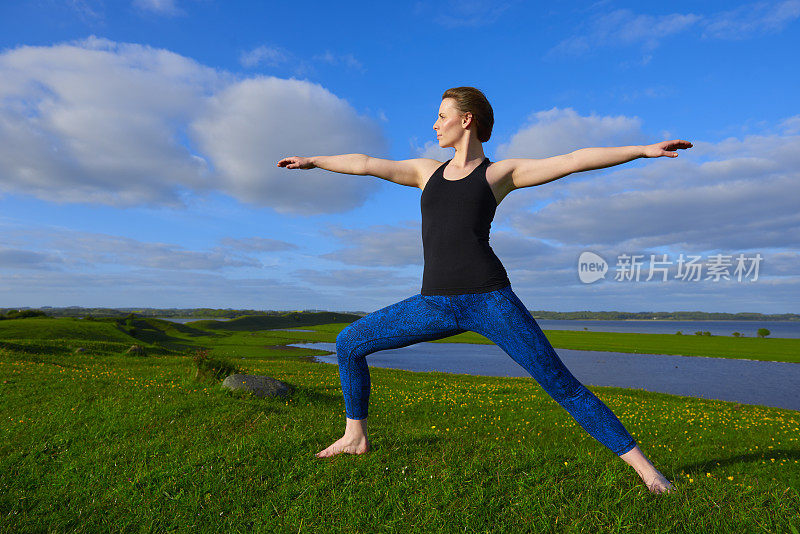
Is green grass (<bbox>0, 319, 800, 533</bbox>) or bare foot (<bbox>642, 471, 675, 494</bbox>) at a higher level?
bare foot (<bbox>642, 471, 675, 494</bbox>)

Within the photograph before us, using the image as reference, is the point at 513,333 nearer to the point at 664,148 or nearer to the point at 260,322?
the point at 664,148

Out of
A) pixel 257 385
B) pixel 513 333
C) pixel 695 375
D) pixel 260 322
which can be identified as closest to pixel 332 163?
pixel 513 333

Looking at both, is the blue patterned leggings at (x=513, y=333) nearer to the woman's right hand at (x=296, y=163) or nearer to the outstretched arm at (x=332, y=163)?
the outstretched arm at (x=332, y=163)

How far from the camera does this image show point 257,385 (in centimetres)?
1038

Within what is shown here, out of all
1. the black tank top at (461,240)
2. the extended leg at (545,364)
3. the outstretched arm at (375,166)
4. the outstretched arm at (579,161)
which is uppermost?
the outstretched arm at (375,166)

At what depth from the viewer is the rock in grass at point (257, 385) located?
10.2 m

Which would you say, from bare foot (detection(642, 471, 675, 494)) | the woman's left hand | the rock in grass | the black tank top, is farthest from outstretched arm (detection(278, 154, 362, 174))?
the rock in grass

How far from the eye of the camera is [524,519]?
418 cm

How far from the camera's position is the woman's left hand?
12.9ft

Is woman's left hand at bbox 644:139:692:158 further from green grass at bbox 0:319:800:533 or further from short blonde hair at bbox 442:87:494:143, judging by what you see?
green grass at bbox 0:319:800:533

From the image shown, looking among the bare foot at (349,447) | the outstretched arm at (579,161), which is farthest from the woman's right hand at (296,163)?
the bare foot at (349,447)

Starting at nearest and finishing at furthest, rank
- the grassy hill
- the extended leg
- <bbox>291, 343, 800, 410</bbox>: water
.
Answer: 1. the extended leg
2. <bbox>291, 343, 800, 410</bbox>: water
3. the grassy hill

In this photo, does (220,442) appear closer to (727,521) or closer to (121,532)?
(121,532)

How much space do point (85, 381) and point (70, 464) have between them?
648 cm
